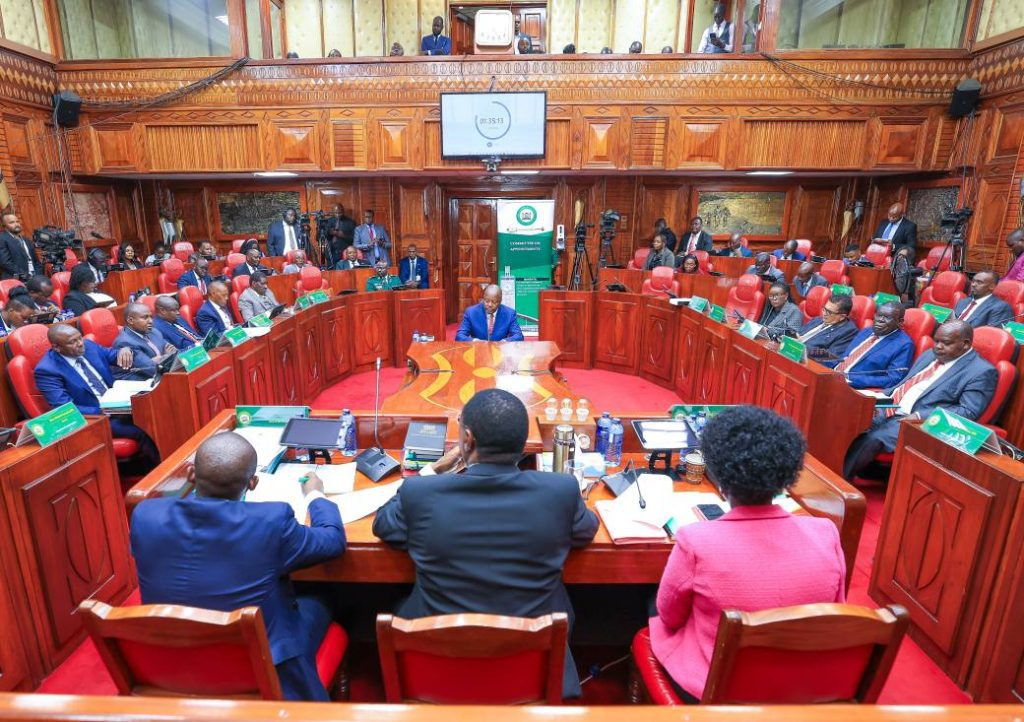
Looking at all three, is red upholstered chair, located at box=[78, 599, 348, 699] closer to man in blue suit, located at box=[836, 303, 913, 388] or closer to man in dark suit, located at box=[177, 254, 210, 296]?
man in blue suit, located at box=[836, 303, 913, 388]

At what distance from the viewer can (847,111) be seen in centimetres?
793

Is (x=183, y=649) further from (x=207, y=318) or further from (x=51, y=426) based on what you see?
(x=207, y=318)

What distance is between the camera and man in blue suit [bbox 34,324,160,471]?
11.0 feet

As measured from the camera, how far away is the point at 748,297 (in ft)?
19.9

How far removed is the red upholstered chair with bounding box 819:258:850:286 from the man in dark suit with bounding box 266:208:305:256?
316 inches

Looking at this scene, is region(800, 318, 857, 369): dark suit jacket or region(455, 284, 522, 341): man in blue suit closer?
region(800, 318, 857, 369): dark suit jacket

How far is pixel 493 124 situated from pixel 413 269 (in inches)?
92.9

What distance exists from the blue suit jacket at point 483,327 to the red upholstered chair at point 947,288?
14.4 feet

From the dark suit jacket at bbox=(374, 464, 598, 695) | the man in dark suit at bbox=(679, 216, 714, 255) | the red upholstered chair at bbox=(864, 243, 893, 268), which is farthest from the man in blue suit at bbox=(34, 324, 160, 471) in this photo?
the red upholstered chair at bbox=(864, 243, 893, 268)

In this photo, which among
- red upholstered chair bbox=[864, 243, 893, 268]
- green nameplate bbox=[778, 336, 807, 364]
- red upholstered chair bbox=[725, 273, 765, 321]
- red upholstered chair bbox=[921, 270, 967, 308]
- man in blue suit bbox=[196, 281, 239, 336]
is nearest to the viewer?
green nameplate bbox=[778, 336, 807, 364]

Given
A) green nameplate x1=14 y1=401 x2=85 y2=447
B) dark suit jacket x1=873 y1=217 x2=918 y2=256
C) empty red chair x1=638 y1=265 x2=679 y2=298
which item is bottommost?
green nameplate x1=14 y1=401 x2=85 y2=447

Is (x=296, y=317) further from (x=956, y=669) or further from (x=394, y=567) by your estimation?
(x=956, y=669)

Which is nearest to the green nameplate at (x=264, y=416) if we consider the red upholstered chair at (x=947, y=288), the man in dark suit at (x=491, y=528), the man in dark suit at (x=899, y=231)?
the man in dark suit at (x=491, y=528)

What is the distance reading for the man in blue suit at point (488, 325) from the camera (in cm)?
529
